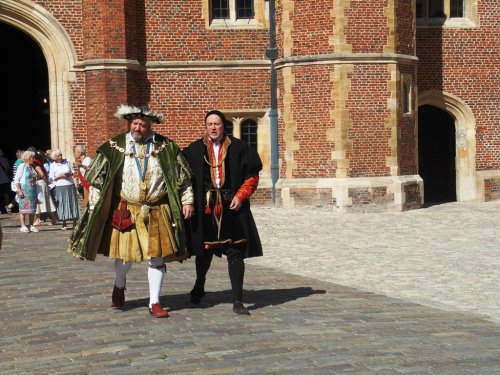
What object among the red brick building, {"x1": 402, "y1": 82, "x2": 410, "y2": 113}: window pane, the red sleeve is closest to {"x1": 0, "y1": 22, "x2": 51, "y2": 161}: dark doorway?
the red brick building

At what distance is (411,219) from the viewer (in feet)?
63.1

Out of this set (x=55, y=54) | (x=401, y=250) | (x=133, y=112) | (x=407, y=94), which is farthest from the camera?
(x=55, y=54)

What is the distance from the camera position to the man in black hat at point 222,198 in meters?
8.81

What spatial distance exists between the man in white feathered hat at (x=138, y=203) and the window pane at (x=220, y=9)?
14.3m

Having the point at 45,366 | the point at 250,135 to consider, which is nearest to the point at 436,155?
the point at 250,135

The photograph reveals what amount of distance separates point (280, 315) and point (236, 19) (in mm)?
15074

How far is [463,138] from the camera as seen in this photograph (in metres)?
23.6

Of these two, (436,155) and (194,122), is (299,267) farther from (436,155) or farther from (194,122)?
(436,155)

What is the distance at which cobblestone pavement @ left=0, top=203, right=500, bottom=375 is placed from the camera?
6.67 meters

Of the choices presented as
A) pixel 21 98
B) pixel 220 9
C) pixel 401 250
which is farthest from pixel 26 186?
pixel 21 98

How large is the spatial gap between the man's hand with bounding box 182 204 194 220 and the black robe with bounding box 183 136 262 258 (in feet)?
0.70

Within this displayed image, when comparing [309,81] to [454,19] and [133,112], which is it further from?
[133,112]

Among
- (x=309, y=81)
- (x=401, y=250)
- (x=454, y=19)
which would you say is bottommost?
(x=401, y=250)

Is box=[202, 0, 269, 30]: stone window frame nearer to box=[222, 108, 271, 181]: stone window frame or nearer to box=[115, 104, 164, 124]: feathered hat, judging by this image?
box=[222, 108, 271, 181]: stone window frame
